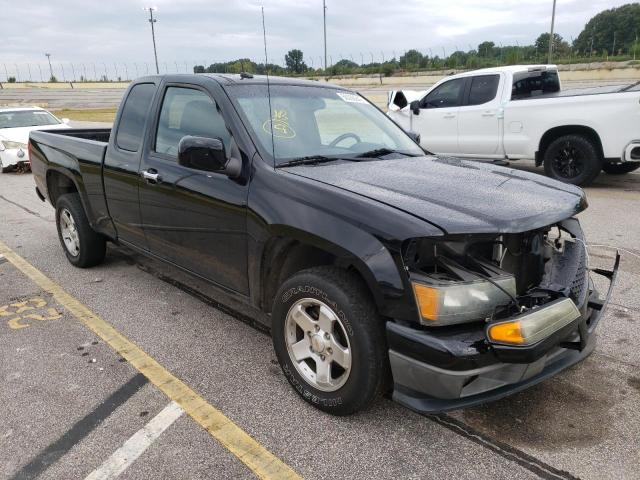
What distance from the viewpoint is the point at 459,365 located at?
226 centimetres

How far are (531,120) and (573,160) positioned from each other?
2.98 ft

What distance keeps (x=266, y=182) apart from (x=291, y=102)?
0.93 m

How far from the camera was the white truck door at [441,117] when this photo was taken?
31.9 ft

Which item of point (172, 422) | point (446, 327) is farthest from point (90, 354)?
point (446, 327)

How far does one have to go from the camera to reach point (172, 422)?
280cm

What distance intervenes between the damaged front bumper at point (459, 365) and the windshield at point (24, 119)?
42.6 ft

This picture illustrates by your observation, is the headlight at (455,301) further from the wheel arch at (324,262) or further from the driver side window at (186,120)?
the driver side window at (186,120)

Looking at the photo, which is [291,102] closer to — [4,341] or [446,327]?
[446,327]

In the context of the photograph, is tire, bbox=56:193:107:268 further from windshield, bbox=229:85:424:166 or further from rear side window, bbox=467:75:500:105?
rear side window, bbox=467:75:500:105

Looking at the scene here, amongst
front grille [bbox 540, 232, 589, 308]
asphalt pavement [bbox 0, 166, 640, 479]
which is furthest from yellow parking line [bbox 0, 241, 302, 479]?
front grille [bbox 540, 232, 589, 308]

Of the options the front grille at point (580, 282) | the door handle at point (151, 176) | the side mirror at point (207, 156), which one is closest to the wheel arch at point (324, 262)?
the side mirror at point (207, 156)

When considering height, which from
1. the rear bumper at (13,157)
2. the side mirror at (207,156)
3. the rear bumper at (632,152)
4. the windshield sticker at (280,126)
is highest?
the windshield sticker at (280,126)

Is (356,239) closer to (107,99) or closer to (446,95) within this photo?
(446,95)

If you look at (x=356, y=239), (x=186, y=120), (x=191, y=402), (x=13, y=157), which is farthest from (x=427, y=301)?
(x=13, y=157)
